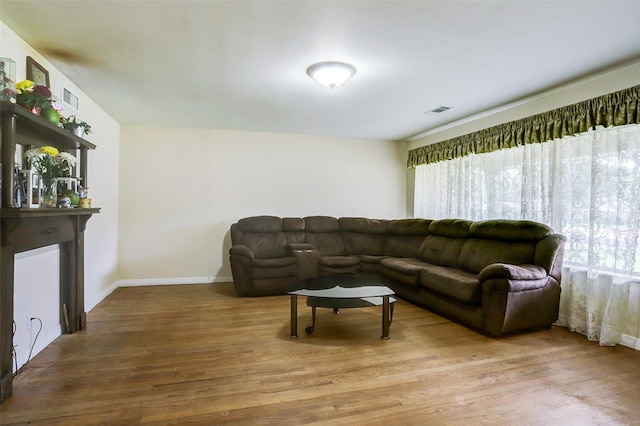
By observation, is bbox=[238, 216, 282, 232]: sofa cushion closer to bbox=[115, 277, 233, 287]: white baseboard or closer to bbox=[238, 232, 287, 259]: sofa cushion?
bbox=[238, 232, 287, 259]: sofa cushion

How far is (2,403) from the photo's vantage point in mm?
1801

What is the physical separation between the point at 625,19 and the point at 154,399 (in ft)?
12.4

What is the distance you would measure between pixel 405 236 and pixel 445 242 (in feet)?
2.59

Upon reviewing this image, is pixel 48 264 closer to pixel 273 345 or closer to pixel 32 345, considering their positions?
pixel 32 345

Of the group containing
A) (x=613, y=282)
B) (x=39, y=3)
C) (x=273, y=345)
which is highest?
(x=39, y=3)

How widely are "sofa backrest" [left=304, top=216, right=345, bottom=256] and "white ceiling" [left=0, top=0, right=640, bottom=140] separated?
2018 millimetres

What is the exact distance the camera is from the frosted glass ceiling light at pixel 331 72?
2.61 m

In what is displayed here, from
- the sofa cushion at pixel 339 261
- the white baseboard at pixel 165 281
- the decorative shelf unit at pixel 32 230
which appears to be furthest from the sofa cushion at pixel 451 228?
the decorative shelf unit at pixel 32 230

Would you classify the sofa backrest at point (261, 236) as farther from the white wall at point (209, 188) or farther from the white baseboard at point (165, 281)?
the white baseboard at point (165, 281)

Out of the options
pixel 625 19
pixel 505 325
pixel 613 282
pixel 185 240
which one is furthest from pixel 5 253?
pixel 613 282

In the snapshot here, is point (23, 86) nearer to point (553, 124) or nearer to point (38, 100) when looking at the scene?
point (38, 100)

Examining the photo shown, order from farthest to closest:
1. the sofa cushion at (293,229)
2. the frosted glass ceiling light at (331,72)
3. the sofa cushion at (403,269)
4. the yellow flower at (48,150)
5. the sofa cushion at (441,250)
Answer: the sofa cushion at (293,229)
the sofa cushion at (441,250)
the sofa cushion at (403,269)
the frosted glass ceiling light at (331,72)
the yellow flower at (48,150)

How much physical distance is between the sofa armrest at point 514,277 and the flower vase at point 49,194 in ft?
12.0

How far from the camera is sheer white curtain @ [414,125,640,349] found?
2650 mm
